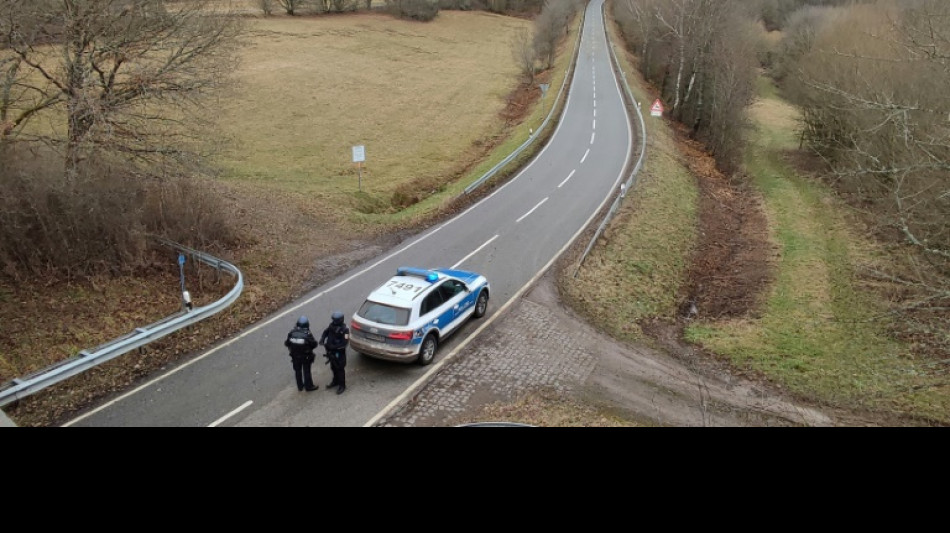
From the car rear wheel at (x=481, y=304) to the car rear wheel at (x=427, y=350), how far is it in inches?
85.3

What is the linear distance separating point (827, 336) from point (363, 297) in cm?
1199

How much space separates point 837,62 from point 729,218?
36.7 ft

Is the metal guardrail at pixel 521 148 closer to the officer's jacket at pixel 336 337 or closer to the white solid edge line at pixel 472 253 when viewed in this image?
the white solid edge line at pixel 472 253

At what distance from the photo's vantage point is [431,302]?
12656 millimetres

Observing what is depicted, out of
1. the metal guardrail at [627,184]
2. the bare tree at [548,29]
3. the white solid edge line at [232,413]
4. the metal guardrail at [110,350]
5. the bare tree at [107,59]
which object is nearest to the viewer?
the metal guardrail at [110,350]

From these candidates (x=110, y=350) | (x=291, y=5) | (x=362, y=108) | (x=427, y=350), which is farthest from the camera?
(x=291, y=5)

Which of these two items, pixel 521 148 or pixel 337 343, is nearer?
pixel 337 343

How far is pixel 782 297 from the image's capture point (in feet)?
58.2

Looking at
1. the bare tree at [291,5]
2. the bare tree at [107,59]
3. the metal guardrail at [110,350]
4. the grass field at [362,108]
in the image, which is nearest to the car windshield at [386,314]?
the metal guardrail at [110,350]

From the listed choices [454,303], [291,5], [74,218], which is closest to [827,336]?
[454,303]

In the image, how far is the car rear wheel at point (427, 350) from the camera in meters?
12.2

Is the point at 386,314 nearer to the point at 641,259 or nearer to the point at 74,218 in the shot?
the point at 74,218
